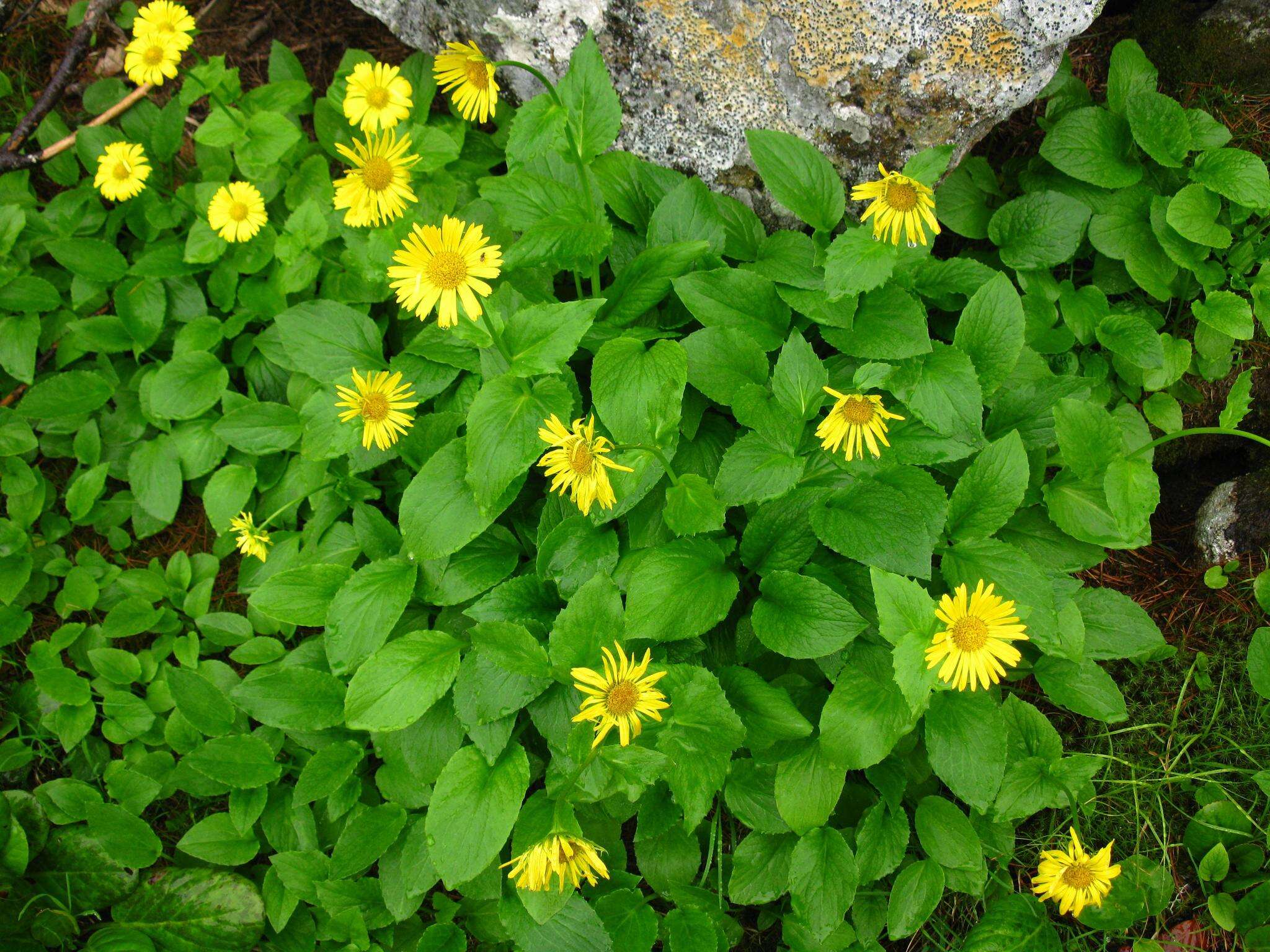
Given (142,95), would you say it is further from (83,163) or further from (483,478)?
(483,478)

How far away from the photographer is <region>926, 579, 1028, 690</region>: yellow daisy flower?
88.6 inches

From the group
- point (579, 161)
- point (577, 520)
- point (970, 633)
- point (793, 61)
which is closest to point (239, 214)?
point (579, 161)

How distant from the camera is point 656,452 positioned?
94.7 inches

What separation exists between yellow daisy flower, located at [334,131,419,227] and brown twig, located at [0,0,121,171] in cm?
211

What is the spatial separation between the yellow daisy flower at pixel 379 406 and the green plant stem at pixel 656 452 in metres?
0.75

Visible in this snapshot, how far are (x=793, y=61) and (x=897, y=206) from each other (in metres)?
0.78

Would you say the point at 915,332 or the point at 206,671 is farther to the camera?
the point at 206,671

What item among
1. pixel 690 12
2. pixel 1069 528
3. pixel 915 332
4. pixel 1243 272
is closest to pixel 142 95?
pixel 690 12

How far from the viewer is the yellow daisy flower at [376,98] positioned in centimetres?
299

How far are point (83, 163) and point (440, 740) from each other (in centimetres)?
300

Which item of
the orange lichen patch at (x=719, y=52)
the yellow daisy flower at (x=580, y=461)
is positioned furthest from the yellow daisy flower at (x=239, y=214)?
the yellow daisy flower at (x=580, y=461)

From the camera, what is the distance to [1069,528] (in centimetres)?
274

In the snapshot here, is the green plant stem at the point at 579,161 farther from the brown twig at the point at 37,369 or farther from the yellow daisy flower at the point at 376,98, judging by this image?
the brown twig at the point at 37,369

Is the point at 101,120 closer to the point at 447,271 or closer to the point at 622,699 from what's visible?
the point at 447,271
